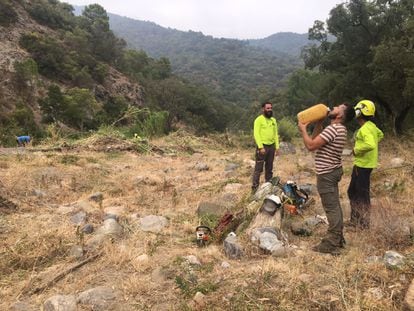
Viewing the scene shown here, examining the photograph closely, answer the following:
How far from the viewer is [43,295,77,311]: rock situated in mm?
3078

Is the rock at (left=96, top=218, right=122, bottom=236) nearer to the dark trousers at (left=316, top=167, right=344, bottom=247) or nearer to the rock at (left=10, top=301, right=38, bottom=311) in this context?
the rock at (left=10, top=301, right=38, bottom=311)

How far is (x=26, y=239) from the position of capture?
4133 mm

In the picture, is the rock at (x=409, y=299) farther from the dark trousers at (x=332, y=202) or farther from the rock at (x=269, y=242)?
the rock at (x=269, y=242)

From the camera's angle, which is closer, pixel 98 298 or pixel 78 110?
pixel 98 298

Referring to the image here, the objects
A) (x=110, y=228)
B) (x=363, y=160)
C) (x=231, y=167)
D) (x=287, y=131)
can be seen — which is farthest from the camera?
(x=287, y=131)

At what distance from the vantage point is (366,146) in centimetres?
420

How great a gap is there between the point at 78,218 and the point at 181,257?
6.08ft

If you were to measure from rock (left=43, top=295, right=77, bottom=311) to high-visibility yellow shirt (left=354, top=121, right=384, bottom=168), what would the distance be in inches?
121

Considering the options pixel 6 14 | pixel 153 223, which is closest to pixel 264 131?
pixel 153 223

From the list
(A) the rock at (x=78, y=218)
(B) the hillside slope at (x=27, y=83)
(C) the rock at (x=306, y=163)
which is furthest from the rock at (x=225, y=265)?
(B) the hillside slope at (x=27, y=83)

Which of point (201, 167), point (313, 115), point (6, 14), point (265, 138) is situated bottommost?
point (201, 167)

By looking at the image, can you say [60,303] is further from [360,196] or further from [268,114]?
[268,114]

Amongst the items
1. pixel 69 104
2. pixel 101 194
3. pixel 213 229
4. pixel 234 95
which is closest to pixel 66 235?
pixel 213 229

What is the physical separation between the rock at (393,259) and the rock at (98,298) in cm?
218
